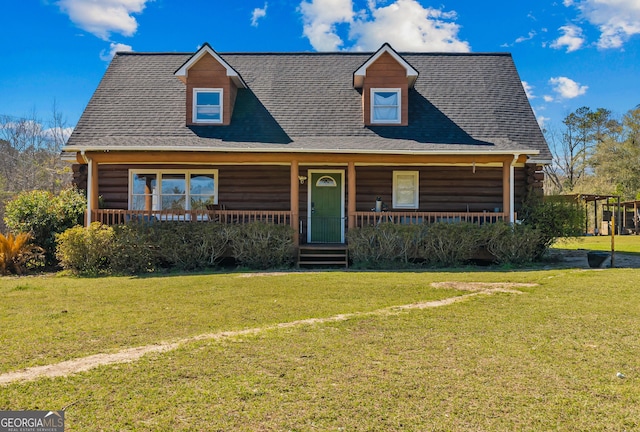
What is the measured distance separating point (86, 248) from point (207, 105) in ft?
20.8

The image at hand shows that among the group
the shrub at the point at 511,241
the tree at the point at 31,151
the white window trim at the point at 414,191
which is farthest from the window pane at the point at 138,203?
the tree at the point at 31,151

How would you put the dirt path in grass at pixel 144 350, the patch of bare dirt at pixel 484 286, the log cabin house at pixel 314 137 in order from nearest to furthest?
the dirt path in grass at pixel 144 350 → the patch of bare dirt at pixel 484 286 → the log cabin house at pixel 314 137

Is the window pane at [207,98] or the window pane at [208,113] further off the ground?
the window pane at [207,98]

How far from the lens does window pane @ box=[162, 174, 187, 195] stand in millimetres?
15633

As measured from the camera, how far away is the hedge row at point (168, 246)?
1180cm

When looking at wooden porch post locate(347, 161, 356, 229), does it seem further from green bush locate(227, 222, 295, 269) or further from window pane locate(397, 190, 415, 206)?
window pane locate(397, 190, 415, 206)

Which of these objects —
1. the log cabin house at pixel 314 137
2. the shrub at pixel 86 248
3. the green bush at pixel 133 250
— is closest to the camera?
the shrub at pixel 86 248

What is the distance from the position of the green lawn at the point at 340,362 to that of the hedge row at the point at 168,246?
3.70 m

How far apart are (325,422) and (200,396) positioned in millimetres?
1046

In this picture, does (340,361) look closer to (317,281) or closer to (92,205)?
(317,281)

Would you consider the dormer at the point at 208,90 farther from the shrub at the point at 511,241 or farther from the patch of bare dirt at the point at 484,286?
the patch of bare dirt at the point at 484,286

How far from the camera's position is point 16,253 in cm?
1218

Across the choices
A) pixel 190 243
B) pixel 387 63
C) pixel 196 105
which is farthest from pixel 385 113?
pixel 190 243

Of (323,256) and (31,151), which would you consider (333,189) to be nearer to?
(323,256)
